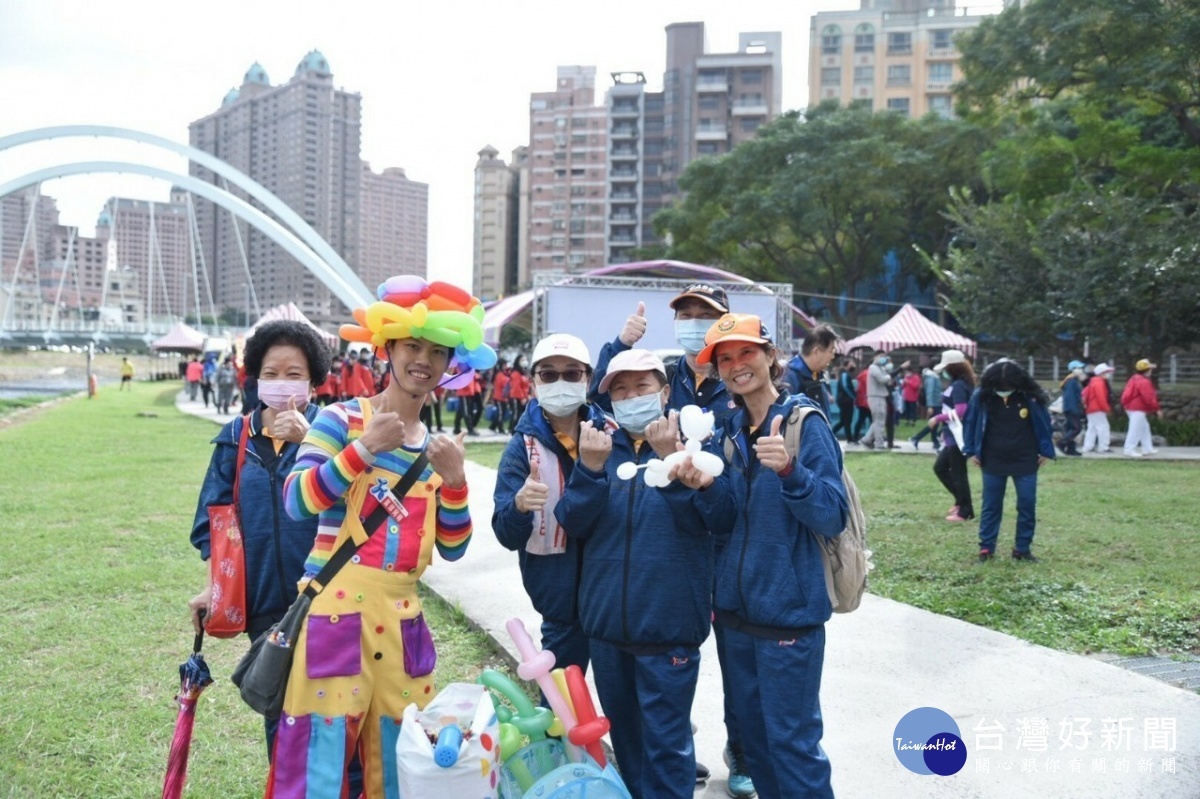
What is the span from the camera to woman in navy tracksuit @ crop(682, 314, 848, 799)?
2.67m

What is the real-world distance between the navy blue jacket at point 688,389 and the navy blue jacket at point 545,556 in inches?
19.2

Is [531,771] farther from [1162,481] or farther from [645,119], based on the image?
[645,119]

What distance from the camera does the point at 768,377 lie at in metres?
2.89

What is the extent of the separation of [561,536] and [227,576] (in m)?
1.02

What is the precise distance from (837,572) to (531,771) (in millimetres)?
1063

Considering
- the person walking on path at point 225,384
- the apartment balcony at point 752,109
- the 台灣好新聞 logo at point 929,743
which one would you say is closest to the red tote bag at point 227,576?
the 台灣好新聞 logo at point 929,743

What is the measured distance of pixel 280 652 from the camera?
2.31 meters

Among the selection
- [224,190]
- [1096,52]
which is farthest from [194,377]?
[1096,52]

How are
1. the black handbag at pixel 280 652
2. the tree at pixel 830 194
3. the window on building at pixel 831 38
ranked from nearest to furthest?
the black handbag at pixel 280 652, the tree at pixel 830 194, the window on building at pixel 831 38

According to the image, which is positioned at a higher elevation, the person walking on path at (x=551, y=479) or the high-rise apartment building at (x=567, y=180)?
the high-rise apartment building at (x=567, y=180)

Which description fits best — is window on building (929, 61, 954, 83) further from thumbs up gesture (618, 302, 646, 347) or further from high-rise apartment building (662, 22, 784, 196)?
thumbs up gesture (618, 302, 646, 347)

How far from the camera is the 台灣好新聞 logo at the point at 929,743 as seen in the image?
3.47 meters

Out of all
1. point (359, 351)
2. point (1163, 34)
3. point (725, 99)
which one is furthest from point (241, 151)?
point (1163, 34)

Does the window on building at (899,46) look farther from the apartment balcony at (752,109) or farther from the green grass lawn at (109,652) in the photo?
the green grass lawn at (109,652)
